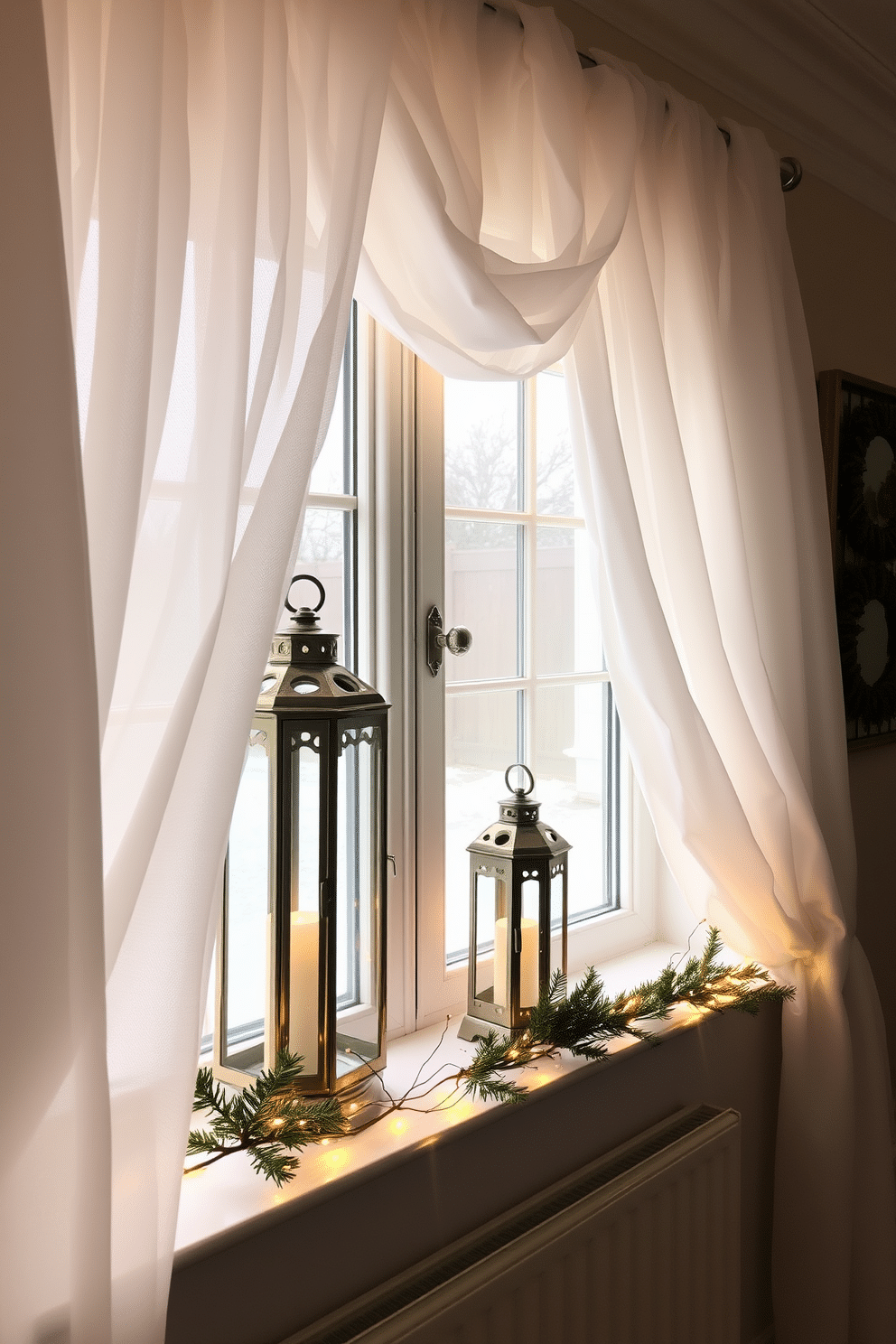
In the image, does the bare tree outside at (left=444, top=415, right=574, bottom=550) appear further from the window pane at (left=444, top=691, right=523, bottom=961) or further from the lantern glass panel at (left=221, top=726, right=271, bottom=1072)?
the lantern glass panel at (left=221, top=726, right=271, bottom=1072)

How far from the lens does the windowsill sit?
3.52ft

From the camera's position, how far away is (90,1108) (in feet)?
2.85

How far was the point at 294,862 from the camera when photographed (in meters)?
1.22

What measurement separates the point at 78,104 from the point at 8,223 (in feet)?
0.62

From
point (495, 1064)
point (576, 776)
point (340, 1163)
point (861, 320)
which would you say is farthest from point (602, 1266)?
point (861, 320)

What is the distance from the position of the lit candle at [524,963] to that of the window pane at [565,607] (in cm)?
51

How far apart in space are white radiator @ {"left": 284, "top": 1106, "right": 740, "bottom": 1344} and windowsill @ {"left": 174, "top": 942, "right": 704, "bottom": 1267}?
0.47ft

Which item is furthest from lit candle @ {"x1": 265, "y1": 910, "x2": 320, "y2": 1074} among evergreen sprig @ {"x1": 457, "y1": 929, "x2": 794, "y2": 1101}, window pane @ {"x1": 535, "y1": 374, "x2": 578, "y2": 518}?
window pane @ {"x1": 535, "y1": 374, "x2": 578, "y2": 518}

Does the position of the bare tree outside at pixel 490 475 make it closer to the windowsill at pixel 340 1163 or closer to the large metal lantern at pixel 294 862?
the large metal lantern at pixel 294 862

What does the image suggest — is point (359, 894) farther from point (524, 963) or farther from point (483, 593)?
point (483, 593)

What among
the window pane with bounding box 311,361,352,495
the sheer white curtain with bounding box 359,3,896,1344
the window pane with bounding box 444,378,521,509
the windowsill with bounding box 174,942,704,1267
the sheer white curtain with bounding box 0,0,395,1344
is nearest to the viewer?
the sheer white curtain with bounding box 0,0,395,1344

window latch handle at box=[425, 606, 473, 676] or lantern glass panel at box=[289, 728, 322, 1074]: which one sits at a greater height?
window latch handle at box=[425, 606, 473, 676]

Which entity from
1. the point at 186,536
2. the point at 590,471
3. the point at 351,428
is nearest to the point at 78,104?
the point at 186,536

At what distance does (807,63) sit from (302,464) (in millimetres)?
1657
